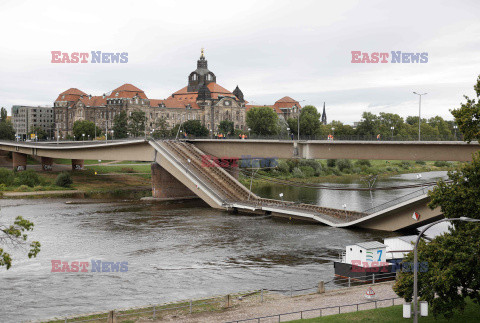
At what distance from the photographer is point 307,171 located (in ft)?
423

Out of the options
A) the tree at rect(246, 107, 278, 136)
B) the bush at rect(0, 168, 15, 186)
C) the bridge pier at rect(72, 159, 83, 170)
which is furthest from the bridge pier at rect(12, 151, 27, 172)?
the tree at rect(246, 107, 278, 136)

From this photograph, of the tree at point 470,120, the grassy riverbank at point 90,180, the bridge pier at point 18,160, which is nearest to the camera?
the tree at point 470,120

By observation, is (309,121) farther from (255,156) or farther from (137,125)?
(255,156)

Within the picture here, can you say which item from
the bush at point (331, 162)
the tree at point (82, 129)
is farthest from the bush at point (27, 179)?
the bush at point (331, 162)

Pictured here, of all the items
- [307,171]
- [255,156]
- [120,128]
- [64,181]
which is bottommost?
[64,181]

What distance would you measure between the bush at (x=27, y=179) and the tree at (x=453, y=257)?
280ft

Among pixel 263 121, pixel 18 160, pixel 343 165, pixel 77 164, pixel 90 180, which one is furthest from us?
pixel 263 121

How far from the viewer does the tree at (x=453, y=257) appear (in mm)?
24359

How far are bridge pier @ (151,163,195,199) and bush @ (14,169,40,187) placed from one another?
25.0 metres

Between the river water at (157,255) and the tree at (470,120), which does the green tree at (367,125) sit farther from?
the tree at (470,120)

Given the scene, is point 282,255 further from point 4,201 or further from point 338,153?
point 4,201

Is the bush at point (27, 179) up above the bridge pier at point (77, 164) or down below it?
below
